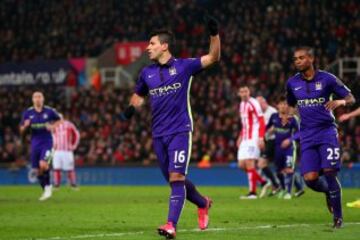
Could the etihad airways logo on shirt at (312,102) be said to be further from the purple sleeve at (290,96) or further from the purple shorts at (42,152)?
the purple shorts at (42,152)

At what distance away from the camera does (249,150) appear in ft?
73.8

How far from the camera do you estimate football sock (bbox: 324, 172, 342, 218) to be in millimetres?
12789

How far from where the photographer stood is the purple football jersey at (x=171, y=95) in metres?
11.9

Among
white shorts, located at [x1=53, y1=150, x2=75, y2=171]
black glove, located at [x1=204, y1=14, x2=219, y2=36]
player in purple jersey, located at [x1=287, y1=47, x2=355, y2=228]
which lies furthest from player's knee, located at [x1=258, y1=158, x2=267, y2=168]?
black glove, located at [x1=204, y1=14, x2=219, y2=36]

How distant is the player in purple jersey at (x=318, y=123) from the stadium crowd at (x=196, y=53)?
16433 mm

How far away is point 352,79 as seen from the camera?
3288 centimetres

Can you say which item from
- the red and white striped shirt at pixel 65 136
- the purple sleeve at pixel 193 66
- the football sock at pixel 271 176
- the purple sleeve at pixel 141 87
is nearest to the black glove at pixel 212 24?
the purple sleeve at pixel 193 66

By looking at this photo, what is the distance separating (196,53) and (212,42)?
2703 centimetres

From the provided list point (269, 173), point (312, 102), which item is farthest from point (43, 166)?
point (312, 102)

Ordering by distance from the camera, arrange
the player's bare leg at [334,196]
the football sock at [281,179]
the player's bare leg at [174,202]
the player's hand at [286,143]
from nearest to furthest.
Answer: the player's bare leg at [174,202], the player's bare leg at [334,196], the player's hand at [286,143], the football sock at [281,179]

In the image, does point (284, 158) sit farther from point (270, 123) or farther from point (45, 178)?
point (45, 178)

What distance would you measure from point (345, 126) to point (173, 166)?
20119 millimetres

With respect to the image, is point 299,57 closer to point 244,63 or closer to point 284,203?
point 284,203

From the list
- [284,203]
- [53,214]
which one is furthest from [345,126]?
[53,214]
